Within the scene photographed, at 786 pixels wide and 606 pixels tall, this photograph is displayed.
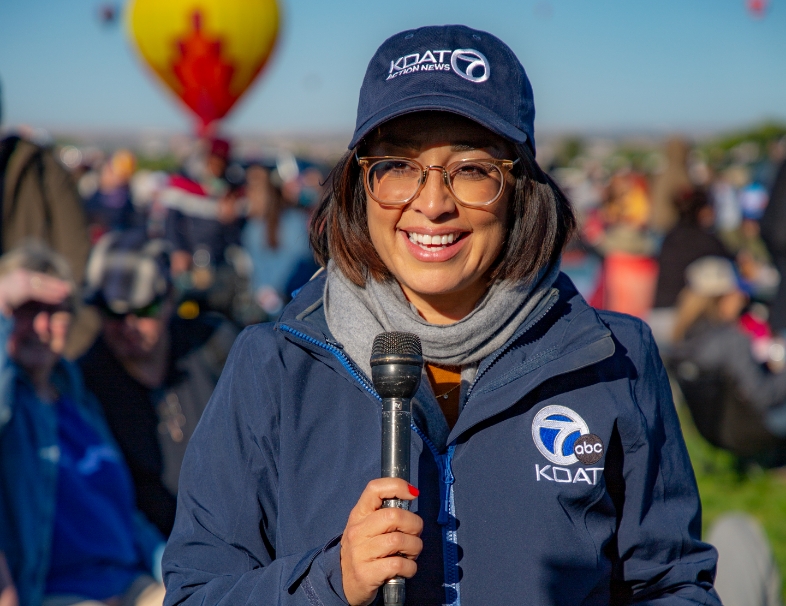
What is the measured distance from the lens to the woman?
1.82 meters

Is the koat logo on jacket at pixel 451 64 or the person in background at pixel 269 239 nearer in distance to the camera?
the koat logo on jacket at pixel 451 64

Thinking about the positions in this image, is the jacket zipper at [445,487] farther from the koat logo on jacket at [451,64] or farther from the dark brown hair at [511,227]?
the koat logo on jacket at [451,64]

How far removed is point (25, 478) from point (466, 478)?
2370 millimetres

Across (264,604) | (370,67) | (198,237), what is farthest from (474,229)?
(198,237)

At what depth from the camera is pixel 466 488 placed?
1.84 metres

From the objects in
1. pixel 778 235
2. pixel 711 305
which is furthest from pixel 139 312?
pixel 778 235

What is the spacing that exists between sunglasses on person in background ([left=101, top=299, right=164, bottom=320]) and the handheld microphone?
10.1 feet

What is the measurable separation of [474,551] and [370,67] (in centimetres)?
100

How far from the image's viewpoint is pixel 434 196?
1.93 meters

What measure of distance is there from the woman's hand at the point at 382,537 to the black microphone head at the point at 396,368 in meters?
0.16

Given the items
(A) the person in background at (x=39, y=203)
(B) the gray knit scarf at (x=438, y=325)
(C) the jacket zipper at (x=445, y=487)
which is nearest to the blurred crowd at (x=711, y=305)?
(B) the gray knit scarf at (x=438, y=325)

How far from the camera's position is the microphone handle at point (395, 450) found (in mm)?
1557

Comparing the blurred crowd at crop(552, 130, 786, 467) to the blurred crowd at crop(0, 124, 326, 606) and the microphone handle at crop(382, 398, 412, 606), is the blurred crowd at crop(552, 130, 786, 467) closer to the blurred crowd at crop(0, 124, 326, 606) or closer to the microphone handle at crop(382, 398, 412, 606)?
the microphone handle at crop(382, 398, 412, 606)

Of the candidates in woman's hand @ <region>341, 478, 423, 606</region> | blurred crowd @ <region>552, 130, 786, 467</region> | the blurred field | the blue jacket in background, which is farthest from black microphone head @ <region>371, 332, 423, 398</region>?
the blurred field
